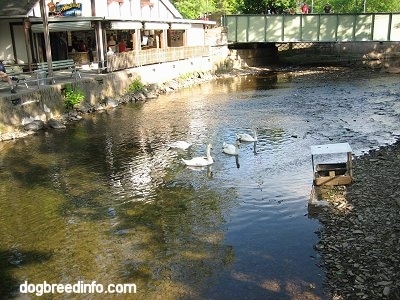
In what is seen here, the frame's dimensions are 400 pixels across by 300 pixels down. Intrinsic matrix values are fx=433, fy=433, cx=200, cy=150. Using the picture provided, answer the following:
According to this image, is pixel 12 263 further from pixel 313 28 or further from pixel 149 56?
pixel 313 28

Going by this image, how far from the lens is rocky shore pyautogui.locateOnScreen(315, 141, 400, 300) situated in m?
8.52

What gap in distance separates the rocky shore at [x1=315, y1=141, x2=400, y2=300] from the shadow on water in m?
6.59

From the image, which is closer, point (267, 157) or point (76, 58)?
point (267, 157)

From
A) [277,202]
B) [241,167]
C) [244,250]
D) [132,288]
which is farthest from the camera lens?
[241,167]

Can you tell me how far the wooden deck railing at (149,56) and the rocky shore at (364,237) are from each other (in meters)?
21.2

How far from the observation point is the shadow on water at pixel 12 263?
9.28 metres

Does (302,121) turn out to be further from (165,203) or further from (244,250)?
(244,250)

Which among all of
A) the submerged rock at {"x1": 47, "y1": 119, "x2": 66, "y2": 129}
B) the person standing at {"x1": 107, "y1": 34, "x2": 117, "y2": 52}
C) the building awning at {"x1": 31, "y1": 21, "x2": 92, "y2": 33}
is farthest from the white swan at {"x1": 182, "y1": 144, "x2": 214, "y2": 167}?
the person standing at {"x1": 107, "y1": 34, "x2": 117, "y2": 52}

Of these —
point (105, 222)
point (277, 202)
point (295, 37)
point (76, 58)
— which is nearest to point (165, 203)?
point (105, 222)

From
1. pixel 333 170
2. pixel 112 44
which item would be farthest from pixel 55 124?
pixel 112 44

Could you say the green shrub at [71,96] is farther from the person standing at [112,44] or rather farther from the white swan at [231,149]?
the white swan at [231,149]

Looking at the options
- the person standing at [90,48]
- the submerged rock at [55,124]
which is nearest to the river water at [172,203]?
the submerged rock at [55,124]

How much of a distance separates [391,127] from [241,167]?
32.2 feet

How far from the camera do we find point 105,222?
12.2 meters
